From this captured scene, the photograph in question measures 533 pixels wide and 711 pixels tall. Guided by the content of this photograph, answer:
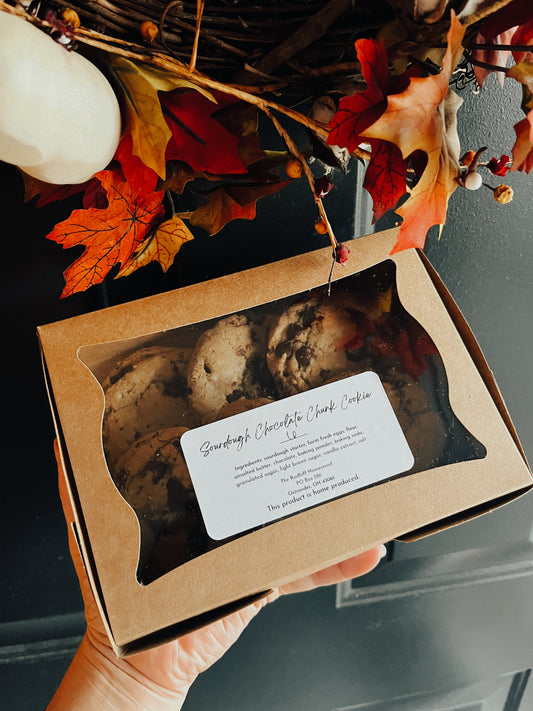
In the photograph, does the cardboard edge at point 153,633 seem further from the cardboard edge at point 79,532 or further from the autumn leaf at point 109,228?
the autumn leaf at point 109,228

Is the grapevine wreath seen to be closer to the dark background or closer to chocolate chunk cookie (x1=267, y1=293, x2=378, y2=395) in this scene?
chocolate chunk cookie (x1=267, y1=293, x2=378, y2=395)

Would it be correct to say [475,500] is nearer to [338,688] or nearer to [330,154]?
[330,154]

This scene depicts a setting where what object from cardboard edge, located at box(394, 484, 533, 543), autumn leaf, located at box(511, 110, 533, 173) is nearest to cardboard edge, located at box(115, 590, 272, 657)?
cardboard edge, located at box(394, 484, 533, 543)

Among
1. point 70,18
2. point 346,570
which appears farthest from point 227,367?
point 346,570

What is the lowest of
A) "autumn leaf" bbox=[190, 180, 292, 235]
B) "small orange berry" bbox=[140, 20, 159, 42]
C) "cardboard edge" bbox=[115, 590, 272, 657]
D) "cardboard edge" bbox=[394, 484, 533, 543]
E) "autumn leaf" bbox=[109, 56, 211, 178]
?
"cardboard edge" bbox=[115, 590, 272, 657]

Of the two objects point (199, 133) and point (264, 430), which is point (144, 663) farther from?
point (199, 133)

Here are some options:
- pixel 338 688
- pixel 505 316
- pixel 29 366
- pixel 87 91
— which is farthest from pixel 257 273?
pixel 338 688
